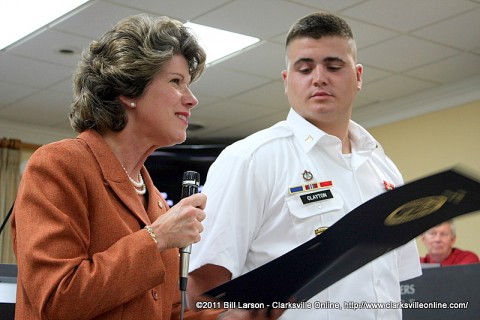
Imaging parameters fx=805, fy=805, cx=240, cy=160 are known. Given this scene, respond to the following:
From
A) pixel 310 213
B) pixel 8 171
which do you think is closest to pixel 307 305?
pixel 310 213


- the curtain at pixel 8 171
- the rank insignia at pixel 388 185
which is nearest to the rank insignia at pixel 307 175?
the rank insignia at pixel 388 185

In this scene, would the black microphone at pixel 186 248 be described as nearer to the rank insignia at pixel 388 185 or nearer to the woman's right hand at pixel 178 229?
the woman's right hand at pixel 178 229

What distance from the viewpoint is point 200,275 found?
7.27 feet

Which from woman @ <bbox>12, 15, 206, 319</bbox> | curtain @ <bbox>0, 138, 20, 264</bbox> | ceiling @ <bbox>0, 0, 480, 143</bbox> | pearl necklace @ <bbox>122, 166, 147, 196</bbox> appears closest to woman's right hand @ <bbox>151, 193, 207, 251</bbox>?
woman @ <bbox>12, 15, 206, 319</bbox>

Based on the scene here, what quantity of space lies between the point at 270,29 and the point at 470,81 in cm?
259

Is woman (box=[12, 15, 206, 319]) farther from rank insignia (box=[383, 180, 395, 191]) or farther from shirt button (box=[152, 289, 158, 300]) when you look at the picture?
rank insignia (box=[383, 180, 395, 191])

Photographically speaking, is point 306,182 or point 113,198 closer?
point 113,198

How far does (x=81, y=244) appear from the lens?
69.0 inches

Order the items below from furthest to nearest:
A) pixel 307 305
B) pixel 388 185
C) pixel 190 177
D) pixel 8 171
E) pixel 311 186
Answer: pixel 8 171 → pixel 388 185 → pixel 311 186 → pixel 307 305 → pixel 190 177

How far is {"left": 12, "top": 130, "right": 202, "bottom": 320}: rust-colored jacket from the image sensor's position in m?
1.67

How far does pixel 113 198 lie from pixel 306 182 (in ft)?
2.17

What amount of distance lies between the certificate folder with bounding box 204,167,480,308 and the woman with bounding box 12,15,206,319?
19 centimetres

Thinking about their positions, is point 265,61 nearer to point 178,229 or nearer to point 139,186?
point 139,186

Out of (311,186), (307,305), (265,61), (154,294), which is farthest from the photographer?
(265,61)
